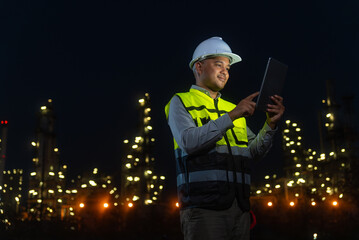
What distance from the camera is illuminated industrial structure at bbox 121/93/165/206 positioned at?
32125 millimetres

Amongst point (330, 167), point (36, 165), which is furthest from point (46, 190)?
point (330, 167)

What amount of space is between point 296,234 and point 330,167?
2124 centimetres

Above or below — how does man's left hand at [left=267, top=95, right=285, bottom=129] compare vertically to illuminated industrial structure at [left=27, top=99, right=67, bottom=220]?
below

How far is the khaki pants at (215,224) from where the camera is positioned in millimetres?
3273

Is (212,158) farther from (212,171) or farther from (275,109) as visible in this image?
(275,109)

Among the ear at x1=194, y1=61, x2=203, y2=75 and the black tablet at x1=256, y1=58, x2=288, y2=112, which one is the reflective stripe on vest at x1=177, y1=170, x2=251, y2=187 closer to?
the black tablet at x1=256, y1=58, x2=288, y2=112

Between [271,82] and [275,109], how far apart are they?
0.77ft

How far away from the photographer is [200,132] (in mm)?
3264

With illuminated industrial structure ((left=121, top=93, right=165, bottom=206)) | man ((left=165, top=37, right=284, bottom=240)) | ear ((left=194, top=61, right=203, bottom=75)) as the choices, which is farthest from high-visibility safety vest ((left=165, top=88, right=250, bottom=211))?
illuminated industrial structure ((left=121, top=93, right=165, bottom=206))

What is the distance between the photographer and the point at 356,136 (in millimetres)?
39875

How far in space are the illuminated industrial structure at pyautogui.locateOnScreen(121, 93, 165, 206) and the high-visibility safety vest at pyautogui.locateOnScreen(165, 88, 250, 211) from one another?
79.9ft

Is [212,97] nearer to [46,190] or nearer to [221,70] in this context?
[221,70]

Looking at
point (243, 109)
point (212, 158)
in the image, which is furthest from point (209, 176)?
point (243, 109)

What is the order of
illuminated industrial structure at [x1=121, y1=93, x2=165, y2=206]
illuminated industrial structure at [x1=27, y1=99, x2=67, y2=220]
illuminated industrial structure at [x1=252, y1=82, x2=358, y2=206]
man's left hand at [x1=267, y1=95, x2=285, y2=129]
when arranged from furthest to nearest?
illuminated industrial structure at [x1=27, y1=99, x2=67, y2=220] < illuminated industrial structure at [x1=121, y1=93, x2=165, y2=206] < illuminated industrial structure at [x1=252, y1=82, x2=358, y2=206] < man's left hand at [x1=267, y1=95, x2=285, y2=129]
